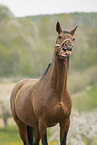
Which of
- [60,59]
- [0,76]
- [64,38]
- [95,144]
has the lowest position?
[95,144]

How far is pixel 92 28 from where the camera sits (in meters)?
14.7

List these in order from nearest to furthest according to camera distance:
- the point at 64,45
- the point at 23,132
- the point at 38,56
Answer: the point at 64,45 < the point at 23,132 < the point at 38,56

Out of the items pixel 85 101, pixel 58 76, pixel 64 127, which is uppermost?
pixel 58 76

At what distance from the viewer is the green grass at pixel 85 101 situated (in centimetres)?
1376

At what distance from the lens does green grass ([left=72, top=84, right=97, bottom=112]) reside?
13758mm

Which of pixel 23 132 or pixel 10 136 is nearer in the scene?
pixel 23 132

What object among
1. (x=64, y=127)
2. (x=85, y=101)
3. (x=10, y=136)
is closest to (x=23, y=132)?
(x=64, y=127)

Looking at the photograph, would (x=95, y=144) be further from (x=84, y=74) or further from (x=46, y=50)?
(x=46, y=50)

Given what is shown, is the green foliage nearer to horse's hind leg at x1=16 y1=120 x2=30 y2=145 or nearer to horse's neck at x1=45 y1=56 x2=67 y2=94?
horse's hind leg at x1=16 y1=120 x2=30 y2=145

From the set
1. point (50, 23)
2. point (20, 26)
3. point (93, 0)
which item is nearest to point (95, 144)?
point (93, 0)

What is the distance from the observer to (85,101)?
13773 millimetres

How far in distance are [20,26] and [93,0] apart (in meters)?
6.55

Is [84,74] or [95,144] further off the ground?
[84,74]

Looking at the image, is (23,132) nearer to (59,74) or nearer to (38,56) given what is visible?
(59,74)
